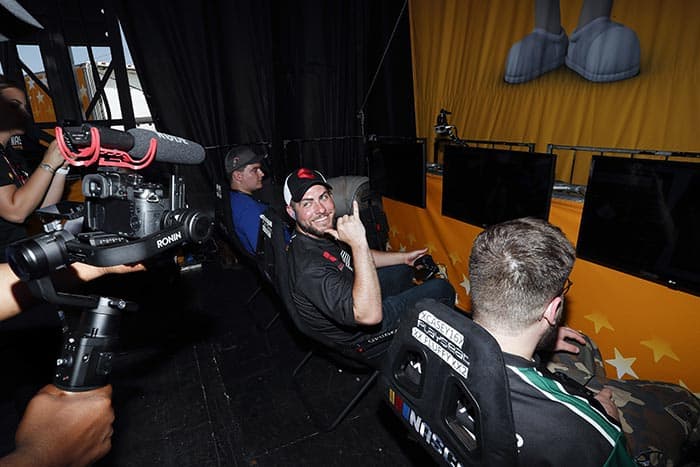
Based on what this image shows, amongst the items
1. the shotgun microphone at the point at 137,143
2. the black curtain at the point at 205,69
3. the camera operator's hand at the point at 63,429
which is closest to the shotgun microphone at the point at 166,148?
the shotgun microphone at the point at 137,143

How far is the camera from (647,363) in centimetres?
193

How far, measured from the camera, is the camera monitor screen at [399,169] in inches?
123

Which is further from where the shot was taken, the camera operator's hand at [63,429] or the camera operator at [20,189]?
the camera operator at [20,189]

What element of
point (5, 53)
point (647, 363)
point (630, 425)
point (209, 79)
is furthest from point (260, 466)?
point (5, 53)

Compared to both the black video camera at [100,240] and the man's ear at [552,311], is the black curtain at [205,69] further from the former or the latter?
the man's ear at [552,311]

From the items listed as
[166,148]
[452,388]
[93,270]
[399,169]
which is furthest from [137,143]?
[399,169]

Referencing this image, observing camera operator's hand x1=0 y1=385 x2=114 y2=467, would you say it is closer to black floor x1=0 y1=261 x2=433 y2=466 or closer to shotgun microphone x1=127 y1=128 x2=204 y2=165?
shotgun microphone x1=127 y1=128 x2=204 y2=165

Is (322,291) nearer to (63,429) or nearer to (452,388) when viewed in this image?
(452,388)

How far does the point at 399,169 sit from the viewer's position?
3.39 metres

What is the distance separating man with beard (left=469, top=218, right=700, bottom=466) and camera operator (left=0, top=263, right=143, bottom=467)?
0.90 m

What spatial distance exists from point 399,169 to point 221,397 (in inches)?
95.5

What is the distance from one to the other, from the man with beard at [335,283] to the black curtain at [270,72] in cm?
309

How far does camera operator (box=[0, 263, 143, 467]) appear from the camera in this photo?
1.88 feet

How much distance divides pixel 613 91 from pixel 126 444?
4.04 metres
